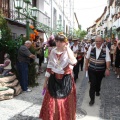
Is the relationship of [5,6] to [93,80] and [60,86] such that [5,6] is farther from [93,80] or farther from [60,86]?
[60,86]

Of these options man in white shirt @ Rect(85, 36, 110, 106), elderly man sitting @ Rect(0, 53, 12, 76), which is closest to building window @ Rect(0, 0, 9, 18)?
elderly man sitting @ Rect(0, 53, 12, 76)

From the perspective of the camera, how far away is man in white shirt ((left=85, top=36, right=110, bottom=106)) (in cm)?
581

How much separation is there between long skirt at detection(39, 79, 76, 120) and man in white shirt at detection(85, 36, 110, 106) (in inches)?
68.3

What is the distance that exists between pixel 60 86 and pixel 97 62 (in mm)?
1903

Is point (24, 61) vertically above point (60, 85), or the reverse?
point (24, 61)

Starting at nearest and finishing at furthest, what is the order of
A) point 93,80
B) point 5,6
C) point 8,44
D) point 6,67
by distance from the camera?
point 93,80 → point 6,67 → point 8,44 → point 5,6

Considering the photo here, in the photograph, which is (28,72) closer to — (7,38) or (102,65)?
(7,38)

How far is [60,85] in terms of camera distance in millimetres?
4281

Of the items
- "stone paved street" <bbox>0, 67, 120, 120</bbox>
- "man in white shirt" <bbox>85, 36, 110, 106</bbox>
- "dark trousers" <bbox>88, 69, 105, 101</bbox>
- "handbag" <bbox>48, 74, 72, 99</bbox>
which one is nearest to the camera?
"handbag" <bbox>48, 74, 72, 99</bbox>

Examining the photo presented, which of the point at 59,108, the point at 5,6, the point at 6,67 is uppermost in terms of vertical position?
the point at 5,6

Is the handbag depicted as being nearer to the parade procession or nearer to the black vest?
the parade procession

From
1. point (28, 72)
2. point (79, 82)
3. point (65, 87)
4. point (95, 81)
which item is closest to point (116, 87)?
point (79, 82)

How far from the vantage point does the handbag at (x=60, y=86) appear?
13.8 ft

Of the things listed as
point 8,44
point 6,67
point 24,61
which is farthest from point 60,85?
point 8,44
